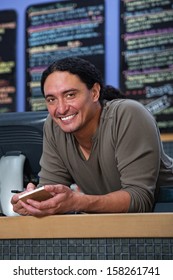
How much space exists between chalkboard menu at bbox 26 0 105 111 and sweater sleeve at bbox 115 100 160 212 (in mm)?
Result: 1328

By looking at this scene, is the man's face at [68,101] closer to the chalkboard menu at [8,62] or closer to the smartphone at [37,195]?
the smartphone at [37,195]

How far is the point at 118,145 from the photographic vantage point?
60.6 inches

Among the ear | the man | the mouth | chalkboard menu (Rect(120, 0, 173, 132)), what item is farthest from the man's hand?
chalkboard menu (Rect(120, 0, 173, 132))

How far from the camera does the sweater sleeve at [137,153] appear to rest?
1449mm

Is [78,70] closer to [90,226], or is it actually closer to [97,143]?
[97,143]

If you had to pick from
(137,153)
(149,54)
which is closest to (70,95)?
(137,153)

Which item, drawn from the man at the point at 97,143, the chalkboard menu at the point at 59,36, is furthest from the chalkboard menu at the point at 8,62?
the man at the point at 97,143

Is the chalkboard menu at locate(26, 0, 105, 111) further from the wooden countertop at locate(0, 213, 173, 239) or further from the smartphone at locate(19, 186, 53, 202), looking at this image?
the wooden countertop at locate(0, 213, 173, 239)

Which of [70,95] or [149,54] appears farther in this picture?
[149,54]

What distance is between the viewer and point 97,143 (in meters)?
1.61

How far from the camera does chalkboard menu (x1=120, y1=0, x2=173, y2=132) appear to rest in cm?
275

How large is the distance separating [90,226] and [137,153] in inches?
20.0

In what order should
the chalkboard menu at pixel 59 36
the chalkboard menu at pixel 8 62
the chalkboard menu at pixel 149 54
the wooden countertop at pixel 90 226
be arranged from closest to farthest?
the wooden countertop at pixel 90 226 → the chalkboard menu at pixel 149 54 → the chalkboard menu at pixel 59 36 → the chalkboard menu at pixel 8 62

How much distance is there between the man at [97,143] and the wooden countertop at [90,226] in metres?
0.26
